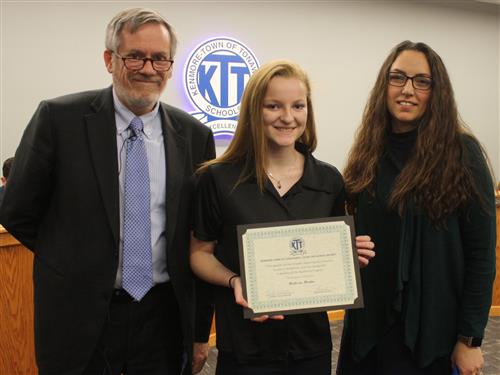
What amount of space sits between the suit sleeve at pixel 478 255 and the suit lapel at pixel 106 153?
1.16m

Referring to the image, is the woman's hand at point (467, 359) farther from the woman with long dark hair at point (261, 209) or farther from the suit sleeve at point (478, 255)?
the woman with long dark hair at point (261, 209)

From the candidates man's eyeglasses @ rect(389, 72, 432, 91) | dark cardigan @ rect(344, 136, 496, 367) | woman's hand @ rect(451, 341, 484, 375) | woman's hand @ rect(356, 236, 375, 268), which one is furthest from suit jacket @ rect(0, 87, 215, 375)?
woman's hand @ rect(451, 341, 484, 375)

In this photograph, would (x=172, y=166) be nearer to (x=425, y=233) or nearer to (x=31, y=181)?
(x=31, y=181)

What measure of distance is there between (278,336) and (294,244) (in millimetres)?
300

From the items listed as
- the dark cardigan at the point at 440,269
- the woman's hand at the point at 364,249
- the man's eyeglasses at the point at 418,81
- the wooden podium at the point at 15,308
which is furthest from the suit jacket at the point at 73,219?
the wooden podium at the point at 15,308

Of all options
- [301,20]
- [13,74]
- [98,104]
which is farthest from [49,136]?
[301,20]

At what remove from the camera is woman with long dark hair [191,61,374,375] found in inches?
61.3

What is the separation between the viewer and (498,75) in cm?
711

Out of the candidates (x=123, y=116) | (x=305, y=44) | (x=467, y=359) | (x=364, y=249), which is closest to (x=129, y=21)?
(x=123, y=116)

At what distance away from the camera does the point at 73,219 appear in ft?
5.30

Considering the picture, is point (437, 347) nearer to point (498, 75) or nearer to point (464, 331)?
point (464, 331)

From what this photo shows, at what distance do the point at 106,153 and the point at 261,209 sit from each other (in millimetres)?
545

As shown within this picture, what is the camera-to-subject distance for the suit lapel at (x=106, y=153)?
5.27 ft

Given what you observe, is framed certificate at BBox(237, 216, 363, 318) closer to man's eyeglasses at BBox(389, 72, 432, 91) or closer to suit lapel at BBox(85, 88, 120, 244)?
suit lapel at BBox(85, 88, 120, 244)
